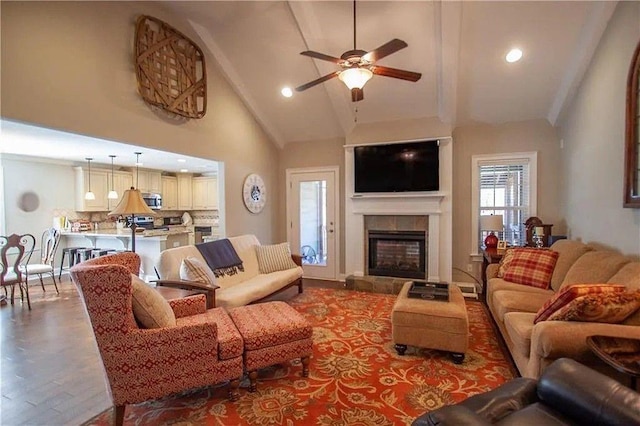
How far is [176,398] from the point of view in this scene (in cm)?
231

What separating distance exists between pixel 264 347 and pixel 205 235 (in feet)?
21.9

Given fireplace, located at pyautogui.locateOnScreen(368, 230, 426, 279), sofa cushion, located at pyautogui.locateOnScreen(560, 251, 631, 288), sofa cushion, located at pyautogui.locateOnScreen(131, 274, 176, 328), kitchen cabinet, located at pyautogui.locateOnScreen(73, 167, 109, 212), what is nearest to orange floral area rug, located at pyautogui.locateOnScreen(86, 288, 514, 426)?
sofa cushion, located at pyautogui.locateOnScreen(131, 274, 176, 328)

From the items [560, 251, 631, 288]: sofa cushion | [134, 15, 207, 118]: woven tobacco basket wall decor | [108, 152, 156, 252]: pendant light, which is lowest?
[560, 251, 631, 288]: sofa cushion

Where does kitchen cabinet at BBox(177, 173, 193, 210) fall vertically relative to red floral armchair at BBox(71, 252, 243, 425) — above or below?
above

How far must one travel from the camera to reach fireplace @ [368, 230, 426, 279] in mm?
5340

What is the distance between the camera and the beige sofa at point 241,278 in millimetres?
3373

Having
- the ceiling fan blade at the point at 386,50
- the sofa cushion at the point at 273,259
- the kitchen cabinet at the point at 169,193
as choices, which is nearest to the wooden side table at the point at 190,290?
the sofa cushion at the point at 273,259

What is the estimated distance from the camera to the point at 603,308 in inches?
75.0

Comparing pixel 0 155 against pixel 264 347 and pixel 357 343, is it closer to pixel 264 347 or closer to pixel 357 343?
pixel 264 347

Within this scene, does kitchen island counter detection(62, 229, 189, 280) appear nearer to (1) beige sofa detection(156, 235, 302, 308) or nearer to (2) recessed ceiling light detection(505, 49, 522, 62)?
(1) beige sofa detection(156, 235, 302, 308)

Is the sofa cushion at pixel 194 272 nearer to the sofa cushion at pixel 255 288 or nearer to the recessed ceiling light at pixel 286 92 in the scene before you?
the sofa cushion at pixel 255 288

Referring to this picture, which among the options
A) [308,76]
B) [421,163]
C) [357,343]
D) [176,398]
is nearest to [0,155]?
[308,76]

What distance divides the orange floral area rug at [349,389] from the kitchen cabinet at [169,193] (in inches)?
256

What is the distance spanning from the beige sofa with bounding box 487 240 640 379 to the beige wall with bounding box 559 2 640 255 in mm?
296
